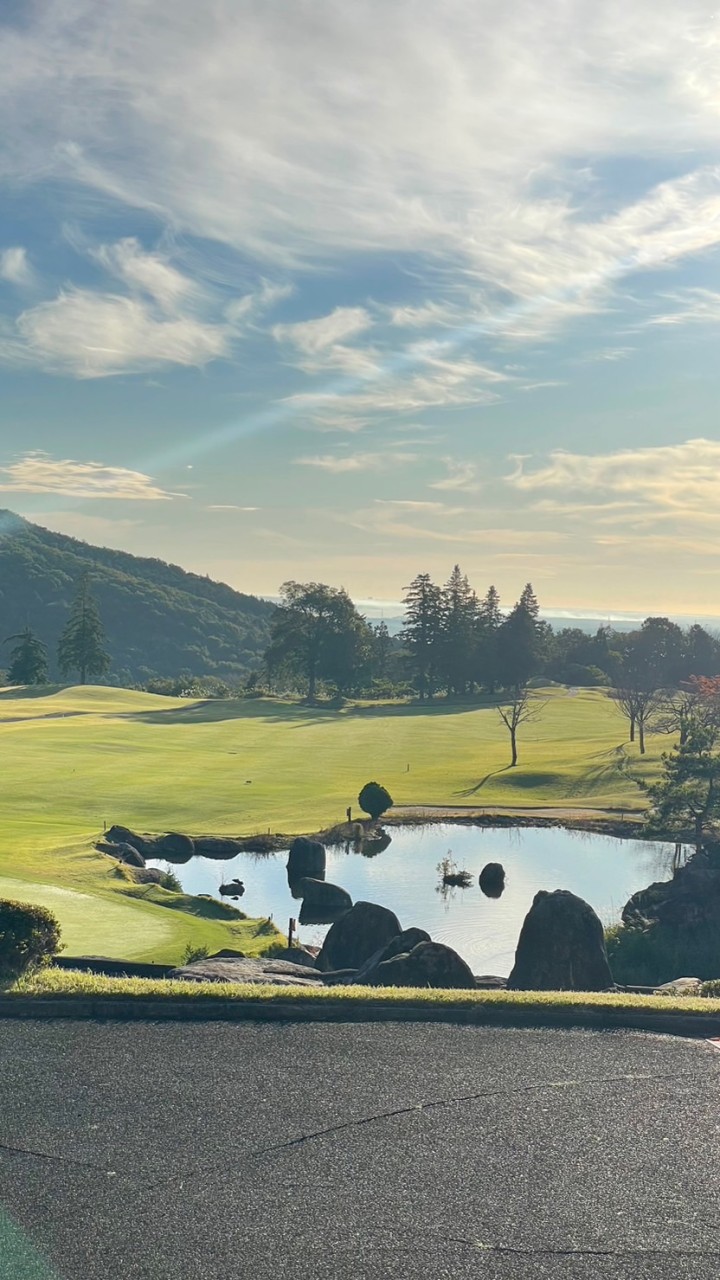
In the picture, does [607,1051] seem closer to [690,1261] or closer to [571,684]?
[690,1261]

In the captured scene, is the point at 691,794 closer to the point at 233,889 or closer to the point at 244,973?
the point at 233,889

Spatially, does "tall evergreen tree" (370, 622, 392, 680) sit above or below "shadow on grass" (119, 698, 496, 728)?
above

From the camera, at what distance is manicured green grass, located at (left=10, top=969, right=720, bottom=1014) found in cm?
1428

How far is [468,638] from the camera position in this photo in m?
127

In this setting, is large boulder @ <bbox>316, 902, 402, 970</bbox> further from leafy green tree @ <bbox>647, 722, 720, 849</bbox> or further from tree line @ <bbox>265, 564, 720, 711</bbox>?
tree line @ <bbox>265, 564, 720, 711</bbox>

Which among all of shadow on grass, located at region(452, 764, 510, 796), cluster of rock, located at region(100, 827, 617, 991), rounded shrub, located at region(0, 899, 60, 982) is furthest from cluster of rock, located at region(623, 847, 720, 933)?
shadow on grass, located at region(452, 764, 510, 796)

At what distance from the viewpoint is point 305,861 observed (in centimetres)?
4278

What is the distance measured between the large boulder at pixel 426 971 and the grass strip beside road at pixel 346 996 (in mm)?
3125

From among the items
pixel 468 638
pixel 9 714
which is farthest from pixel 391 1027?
pixel 468 638

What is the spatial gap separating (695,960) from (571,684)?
110910mm

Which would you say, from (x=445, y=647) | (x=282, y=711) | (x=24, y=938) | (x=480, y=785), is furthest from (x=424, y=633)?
(x=24, y=938)

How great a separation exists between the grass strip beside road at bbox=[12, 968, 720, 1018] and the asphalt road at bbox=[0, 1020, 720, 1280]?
642 mm

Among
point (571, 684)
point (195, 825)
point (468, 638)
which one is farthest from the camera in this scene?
point (571, 684)

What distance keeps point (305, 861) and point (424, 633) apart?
8885cm
